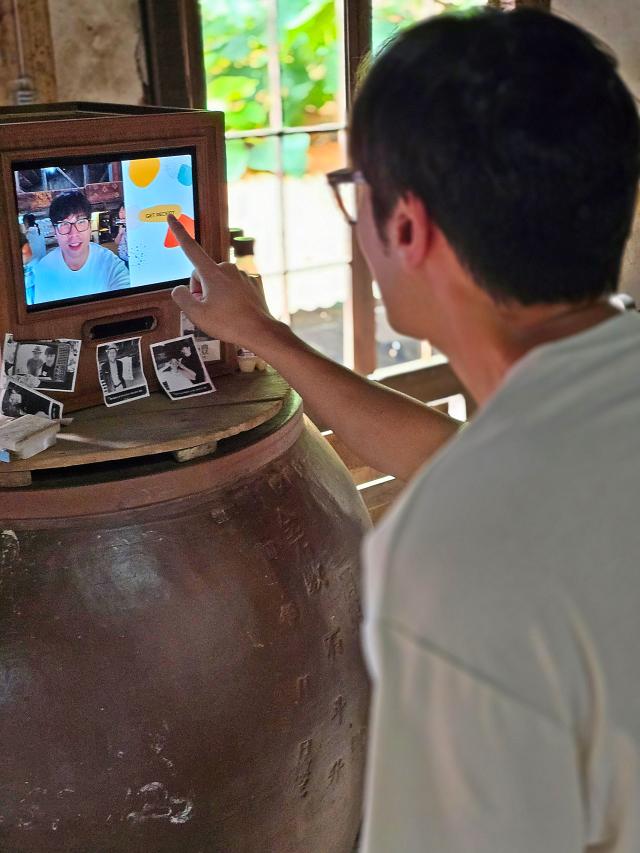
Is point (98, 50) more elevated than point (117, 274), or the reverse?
point (98, 50)

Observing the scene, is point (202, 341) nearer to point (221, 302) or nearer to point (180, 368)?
point (180, 368)

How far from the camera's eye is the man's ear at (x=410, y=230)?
906 millimetres

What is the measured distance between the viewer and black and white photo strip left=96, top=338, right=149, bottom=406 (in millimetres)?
1917

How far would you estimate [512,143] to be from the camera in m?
0.83

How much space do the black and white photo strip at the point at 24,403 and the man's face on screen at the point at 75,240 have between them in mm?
224

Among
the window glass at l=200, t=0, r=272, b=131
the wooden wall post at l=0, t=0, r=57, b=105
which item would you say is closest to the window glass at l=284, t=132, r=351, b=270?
the window glass at l=200, t=0, r=272, b=131

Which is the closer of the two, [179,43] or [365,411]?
[365,411]

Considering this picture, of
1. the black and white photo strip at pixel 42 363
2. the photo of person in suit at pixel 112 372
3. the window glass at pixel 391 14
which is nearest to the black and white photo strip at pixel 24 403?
the black and white photo strip at pixel 42 363

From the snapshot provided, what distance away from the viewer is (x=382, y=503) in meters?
3.77

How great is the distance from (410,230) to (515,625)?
369 mm

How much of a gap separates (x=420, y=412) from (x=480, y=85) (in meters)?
0.96

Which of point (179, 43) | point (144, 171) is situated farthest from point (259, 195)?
point (144, 171)

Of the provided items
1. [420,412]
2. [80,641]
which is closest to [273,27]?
[420,412]

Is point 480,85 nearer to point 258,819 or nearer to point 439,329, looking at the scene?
point 439,329
